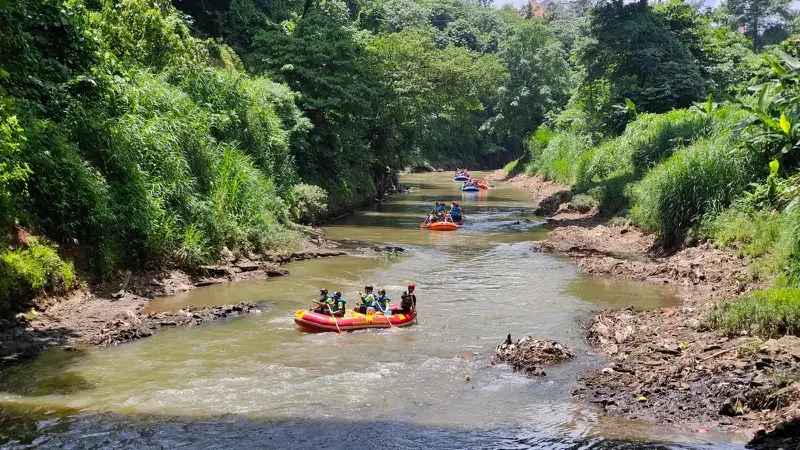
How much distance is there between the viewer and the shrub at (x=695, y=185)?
16.7 metres

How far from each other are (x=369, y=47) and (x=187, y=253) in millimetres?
18297

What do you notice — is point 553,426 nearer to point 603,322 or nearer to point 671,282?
point 603,322

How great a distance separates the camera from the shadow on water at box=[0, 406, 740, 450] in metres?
7.44

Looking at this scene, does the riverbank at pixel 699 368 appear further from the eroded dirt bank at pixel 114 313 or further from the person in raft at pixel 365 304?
the eroded dirt bank at pixel 114 313

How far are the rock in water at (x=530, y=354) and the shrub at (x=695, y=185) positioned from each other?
27.2 feet

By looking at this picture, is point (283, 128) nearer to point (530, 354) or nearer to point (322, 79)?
point (322, 79)

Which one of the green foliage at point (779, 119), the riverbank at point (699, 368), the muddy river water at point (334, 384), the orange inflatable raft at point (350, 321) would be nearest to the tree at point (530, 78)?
the green foliage at point (779, 119)

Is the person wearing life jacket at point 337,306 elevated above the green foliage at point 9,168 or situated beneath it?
situated beneath

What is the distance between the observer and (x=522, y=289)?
50.7 feet

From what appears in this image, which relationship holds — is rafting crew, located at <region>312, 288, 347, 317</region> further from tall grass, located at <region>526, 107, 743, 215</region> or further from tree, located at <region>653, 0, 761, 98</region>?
A: tree, located at <region>653, 0, 761, 98</region>

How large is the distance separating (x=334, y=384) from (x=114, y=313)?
197 inches

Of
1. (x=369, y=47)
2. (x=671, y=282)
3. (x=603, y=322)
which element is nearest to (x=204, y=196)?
(x=603, y=322)

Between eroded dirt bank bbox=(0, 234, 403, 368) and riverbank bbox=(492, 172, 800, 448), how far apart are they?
23.2 feet

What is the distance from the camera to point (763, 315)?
9.76 metres
